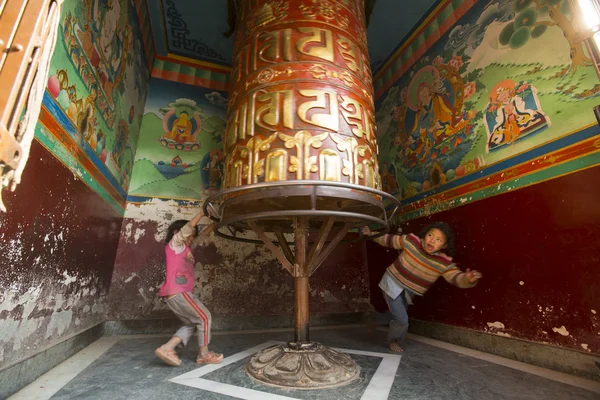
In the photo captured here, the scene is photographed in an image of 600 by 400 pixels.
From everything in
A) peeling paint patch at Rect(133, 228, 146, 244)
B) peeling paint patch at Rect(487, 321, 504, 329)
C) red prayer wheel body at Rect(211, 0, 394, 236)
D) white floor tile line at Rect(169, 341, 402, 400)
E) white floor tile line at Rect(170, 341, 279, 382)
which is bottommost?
white floor tile line at Rect(169, 341, 402, 400)

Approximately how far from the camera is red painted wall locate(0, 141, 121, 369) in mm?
1927

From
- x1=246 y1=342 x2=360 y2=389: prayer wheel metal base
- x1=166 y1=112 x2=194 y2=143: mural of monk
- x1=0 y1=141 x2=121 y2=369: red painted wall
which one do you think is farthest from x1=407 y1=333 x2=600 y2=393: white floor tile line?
x1=166 y1=112 x2=194 y2=143: mural of monk

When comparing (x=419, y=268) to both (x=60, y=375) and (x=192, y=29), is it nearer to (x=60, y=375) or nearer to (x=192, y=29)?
(x=60, y=375)

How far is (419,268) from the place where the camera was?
3303mm

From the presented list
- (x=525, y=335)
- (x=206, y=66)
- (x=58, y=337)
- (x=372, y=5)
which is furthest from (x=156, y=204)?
(x=525, y=335)

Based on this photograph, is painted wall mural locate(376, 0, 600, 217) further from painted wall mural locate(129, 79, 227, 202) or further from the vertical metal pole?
painted wall mural locate(129, 79, 227, 202)

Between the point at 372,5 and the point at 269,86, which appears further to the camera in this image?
the point at 372,5

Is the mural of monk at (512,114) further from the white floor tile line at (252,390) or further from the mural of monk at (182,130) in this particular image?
the mural of monk at (182,130)

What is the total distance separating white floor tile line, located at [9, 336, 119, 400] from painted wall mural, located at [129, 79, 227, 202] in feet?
6.87

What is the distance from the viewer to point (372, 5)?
443 centimetres

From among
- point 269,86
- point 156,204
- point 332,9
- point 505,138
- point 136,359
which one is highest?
point 332,9

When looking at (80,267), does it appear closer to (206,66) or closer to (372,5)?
(206,66)

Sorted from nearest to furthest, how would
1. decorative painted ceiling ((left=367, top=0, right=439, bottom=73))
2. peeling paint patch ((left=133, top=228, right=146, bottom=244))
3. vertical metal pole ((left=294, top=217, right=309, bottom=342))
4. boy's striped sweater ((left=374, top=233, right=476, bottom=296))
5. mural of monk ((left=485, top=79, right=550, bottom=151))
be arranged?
vertical metal pole ((left=294, top=217, right=309, bottom=342)), mural of monk ((left=485, top=79, right=550, bottom=151)), boy's striped sweater ((left=374, top=233, right=476, bottom=296)), peeling paint patch ((left=133, top=228, right=146, bottom=244)), decorative painted ceiling ((left=367, top=0, right=439, bottom=73))

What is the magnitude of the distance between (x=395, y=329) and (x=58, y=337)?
3.29 metres
